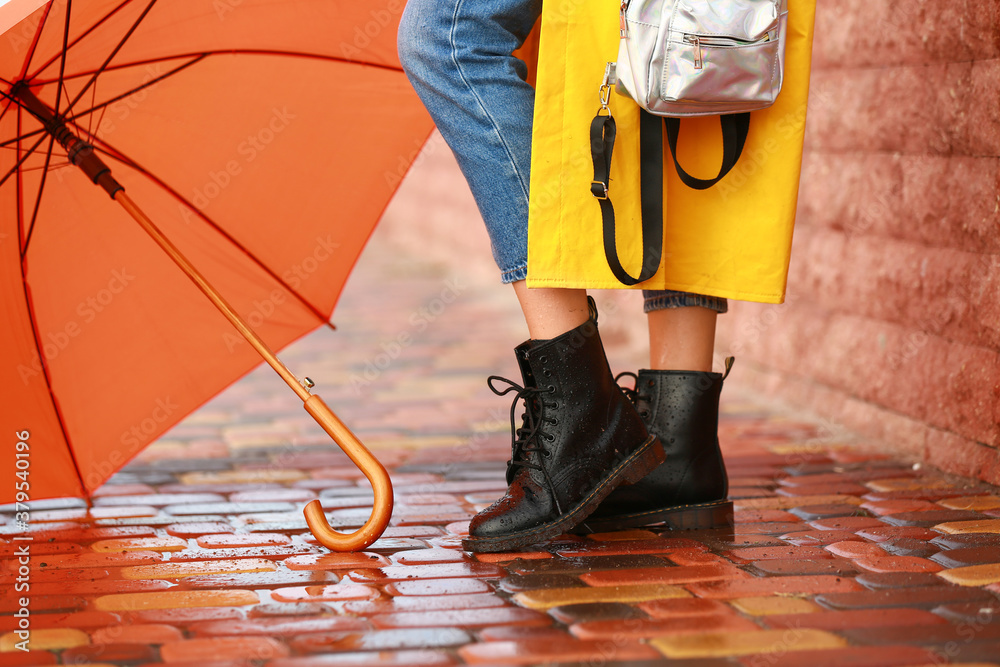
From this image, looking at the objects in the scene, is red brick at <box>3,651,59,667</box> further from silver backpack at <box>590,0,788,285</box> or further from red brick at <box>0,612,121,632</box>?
silver backpack at <box>590,0,788,285</box>

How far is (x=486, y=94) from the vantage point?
188 centimetres

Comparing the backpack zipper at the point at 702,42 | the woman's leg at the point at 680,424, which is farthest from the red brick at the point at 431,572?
the backpack zipper at the point at 702,42

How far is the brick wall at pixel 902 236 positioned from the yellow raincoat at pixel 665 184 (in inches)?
28.6

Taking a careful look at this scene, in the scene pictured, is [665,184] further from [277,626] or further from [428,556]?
[277,626]

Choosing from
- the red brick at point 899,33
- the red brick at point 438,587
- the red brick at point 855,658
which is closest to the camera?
the red brick at point 855,658

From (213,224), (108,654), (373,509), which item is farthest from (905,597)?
(213,224)

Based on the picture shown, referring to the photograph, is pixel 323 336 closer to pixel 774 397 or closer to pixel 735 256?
pixel 774 397

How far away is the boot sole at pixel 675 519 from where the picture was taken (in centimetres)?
208

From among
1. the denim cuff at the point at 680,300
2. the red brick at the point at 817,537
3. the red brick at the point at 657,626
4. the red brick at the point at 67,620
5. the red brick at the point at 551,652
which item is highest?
the denim cuff at the point at 680,300

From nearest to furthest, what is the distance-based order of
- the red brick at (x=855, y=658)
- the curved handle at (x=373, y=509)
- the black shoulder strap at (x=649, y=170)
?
the red brick at (x=855, y=658), the black shoulder strap at (x=649, y=170), the curved handle at (x=373, y=509)

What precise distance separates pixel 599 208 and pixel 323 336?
3558 millimetres

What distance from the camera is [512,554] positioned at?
1.93 meters

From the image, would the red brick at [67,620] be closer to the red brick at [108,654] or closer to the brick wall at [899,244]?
the red brick at [108,654]

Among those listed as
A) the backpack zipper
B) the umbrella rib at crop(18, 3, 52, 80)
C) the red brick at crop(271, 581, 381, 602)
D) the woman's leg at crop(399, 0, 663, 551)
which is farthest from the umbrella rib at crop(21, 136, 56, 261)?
the backpack zipper
